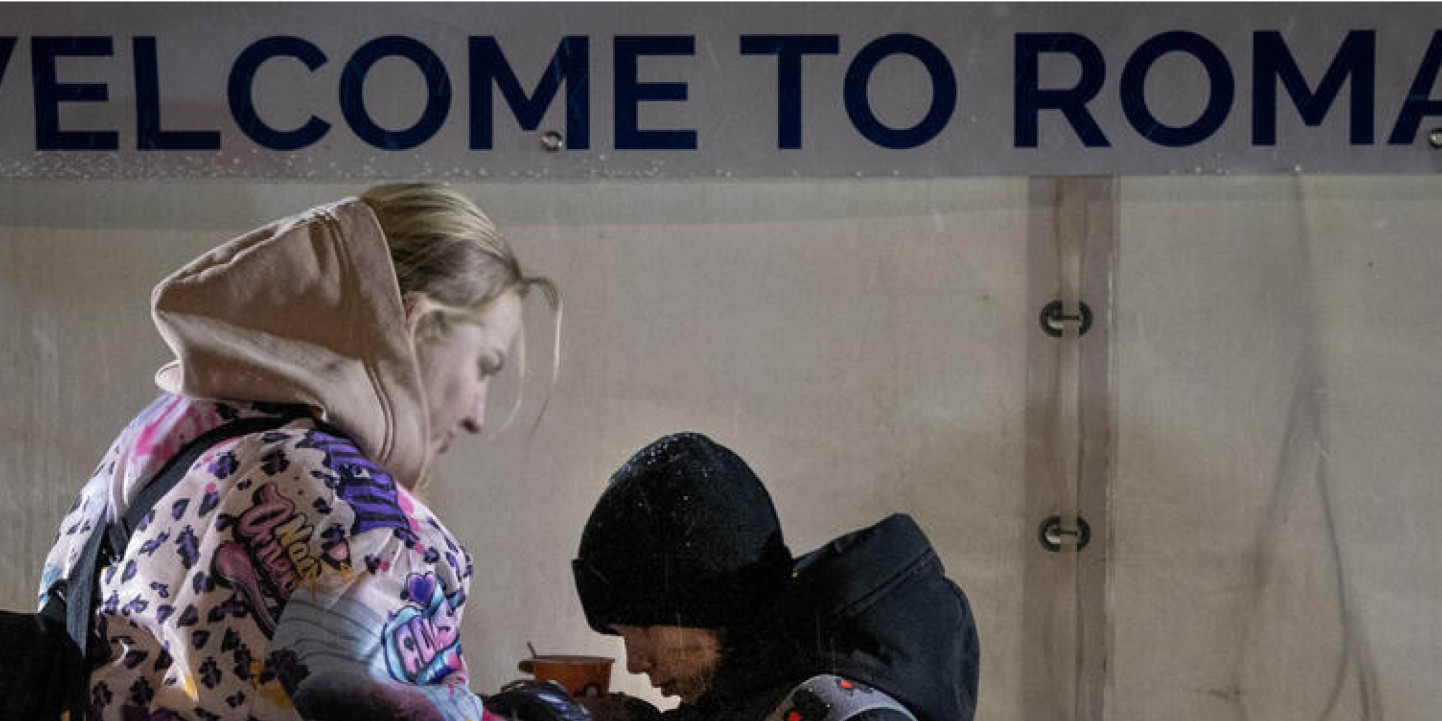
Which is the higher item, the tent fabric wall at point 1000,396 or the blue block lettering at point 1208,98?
the blue block lettering at point 1208,98

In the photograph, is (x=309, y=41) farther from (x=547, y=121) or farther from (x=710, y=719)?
(x=710, y=719)

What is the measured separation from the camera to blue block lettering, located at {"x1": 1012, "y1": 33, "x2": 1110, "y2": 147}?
2.71 metres

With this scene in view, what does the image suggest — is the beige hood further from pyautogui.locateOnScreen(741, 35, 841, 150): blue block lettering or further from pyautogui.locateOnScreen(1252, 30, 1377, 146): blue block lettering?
pyautogui.locateOnScreen(1252, 30, 1377, 146): blue block lettering

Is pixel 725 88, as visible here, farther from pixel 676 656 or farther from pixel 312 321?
pixel 312 321

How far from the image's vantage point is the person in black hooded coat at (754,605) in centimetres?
205

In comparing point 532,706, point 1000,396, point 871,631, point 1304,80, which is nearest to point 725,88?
point 1000,396

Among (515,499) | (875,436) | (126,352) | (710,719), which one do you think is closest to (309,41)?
(126,352)

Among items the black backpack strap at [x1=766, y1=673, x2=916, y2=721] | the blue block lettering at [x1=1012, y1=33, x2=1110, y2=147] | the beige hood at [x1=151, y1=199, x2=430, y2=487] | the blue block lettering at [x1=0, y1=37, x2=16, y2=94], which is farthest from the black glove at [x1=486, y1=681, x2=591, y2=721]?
the blue block lettering at [x1=0, y1=37, x2=16, y2=94]

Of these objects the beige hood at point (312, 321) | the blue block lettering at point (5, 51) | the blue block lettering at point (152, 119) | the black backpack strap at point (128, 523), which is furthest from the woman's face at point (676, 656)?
the blue block lettering at point (5, 51)

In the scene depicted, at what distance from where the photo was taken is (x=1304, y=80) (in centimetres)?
272

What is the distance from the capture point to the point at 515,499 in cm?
282

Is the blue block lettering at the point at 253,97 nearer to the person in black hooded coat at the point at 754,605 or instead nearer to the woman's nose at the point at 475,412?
the person in black hooded coat at the point at 754,605

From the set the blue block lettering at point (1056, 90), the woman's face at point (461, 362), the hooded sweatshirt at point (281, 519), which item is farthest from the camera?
the blue block lettering at point (1056, 90)

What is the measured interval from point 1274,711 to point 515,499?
1214mm
